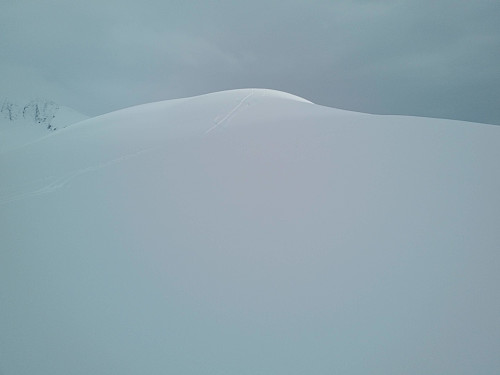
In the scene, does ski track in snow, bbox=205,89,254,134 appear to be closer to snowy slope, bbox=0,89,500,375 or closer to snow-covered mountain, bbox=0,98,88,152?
snowy slope, bbox=0,89,500,375

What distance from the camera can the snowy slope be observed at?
2.49 meters

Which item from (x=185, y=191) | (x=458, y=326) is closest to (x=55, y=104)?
(x=185, y=191)

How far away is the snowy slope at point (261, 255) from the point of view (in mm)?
2490

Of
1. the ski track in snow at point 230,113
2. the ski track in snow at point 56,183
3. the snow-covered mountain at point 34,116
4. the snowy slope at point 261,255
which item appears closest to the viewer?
the snowy slope at point 261,255

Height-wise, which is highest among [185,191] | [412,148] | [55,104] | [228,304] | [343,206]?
[55,104]

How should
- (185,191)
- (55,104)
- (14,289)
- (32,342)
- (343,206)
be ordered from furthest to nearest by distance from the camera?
(55,104) < (185,191) < (343,206) < (14,289) < (32,342)

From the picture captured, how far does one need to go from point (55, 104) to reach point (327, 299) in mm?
43698

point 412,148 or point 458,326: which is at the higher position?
point 412,148

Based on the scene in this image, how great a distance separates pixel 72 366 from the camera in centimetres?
239

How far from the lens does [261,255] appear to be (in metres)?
3.29

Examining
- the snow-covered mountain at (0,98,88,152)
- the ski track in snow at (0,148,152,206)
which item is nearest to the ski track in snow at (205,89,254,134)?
the ski track in snow at (0,148,152,206)

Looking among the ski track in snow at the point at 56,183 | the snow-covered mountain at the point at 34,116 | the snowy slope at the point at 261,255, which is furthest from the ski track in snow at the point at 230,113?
the snow-covered mountain at the point at 34,116

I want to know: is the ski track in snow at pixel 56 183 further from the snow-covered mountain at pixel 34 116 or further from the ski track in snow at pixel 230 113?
the snow-covered mountain at pixel 34 116

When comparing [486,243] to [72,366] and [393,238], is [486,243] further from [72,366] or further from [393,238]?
[72,366]
